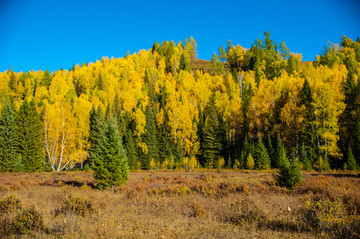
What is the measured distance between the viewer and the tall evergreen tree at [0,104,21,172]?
29219 millimetres

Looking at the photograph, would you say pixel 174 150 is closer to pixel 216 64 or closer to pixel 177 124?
pixel 177 124

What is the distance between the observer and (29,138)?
32125mm

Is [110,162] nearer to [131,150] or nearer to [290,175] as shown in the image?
[290,175]

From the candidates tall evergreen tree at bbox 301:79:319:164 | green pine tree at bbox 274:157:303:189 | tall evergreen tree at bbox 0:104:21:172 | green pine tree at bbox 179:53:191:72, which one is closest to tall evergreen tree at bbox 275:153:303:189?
green pine tree at bbox 274:157:303:189

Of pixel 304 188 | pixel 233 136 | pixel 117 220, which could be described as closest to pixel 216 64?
pixel 233 136

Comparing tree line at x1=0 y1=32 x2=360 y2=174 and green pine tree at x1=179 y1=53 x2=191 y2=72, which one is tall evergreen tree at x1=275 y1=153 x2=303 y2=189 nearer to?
tree line at x1=0 y1=32 x2=360 y2=174

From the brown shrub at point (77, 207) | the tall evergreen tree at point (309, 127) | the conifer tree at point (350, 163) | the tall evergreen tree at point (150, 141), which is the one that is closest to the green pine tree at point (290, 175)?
the brown shrub at point (77, 207)

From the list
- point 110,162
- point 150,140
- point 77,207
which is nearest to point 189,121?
point 150,140

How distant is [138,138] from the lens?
4194 cm

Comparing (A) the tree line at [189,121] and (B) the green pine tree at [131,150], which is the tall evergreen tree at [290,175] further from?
(B) the green pine tree at [131,150]

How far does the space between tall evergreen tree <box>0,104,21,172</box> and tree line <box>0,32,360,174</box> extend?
0.13 metres

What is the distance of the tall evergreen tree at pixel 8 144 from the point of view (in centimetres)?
2922

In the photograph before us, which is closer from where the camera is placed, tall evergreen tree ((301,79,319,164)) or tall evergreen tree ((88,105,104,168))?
tall evergreen tree ((301,79,319,164))

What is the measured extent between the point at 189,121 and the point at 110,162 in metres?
29.6
